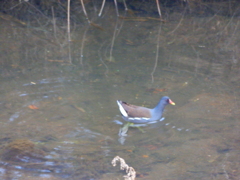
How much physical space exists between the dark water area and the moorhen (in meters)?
0.19

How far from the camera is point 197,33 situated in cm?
1123

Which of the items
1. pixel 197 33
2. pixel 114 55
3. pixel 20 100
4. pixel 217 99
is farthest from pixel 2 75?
pixel 197 33

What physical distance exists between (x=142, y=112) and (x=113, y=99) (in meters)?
0.86

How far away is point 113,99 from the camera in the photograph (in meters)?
6.97

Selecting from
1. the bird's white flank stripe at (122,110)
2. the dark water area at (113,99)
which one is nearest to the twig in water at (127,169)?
the dark water area at (113,99)

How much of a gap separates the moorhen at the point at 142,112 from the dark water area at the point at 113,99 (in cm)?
19

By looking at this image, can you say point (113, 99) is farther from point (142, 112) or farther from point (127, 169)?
point (127, 169)

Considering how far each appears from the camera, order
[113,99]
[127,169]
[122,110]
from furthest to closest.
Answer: [113,99] < [122,110] < [127,169]

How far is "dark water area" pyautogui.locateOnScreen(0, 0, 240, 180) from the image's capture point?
4957 millimetres

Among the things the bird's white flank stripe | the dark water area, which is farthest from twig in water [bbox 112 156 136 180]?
the bird's white flank stripe

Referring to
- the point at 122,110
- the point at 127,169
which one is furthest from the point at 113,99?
the point at 127,169

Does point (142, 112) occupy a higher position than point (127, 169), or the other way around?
point (142, 112)

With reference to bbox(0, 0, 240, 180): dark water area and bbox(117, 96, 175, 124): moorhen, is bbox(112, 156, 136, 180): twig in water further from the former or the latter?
bbox(117, 96, 175, 124): moorhen

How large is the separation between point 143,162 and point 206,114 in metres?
2.10
